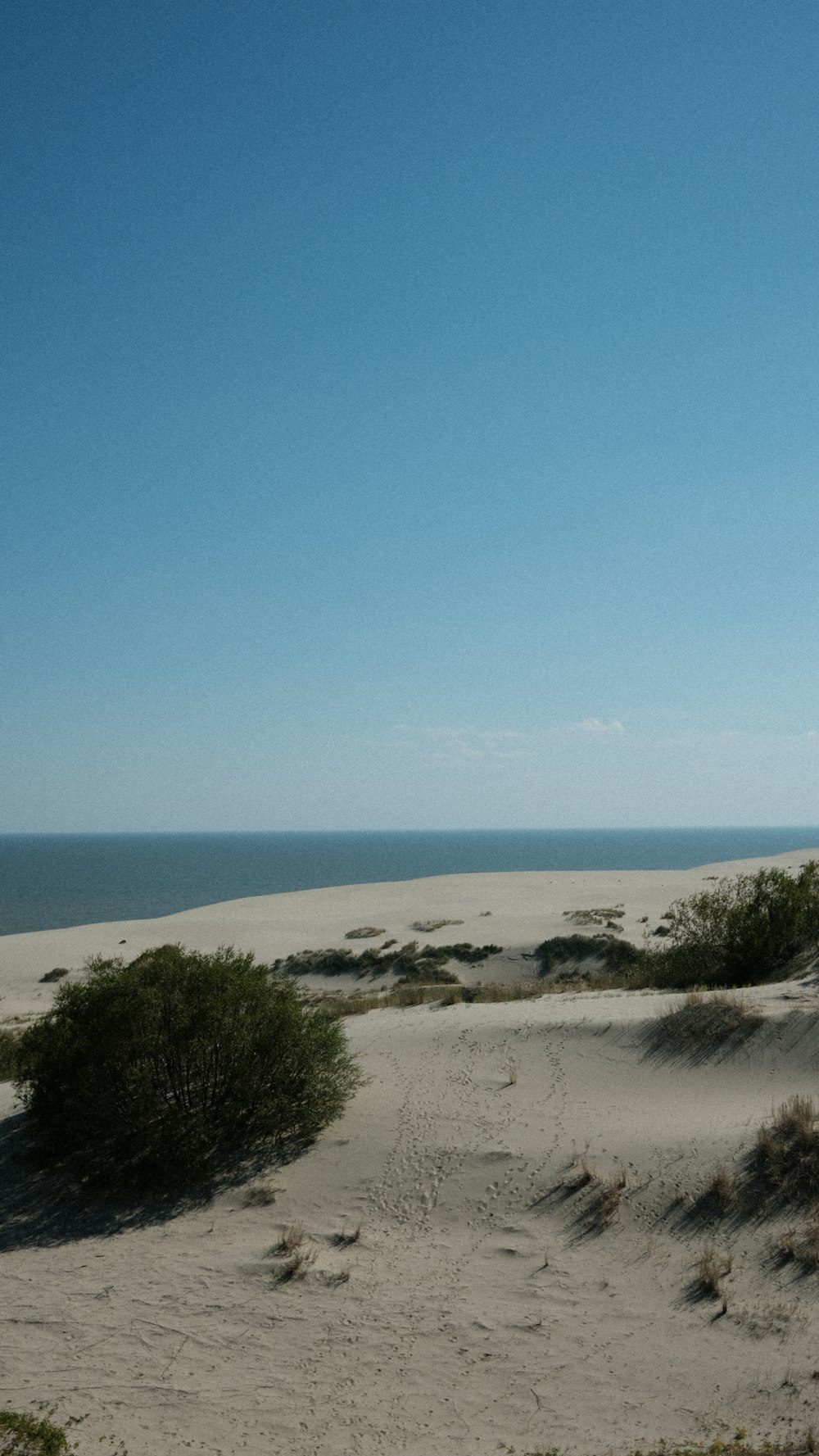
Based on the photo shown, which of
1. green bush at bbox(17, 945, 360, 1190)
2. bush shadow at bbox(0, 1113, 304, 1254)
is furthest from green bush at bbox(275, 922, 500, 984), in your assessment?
bush shadow at bbox(0, 1113, 304, 1254)

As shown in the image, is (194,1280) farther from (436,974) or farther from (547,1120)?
(436,974)

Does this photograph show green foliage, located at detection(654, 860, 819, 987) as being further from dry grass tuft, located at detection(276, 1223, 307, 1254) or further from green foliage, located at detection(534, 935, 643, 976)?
dry grass tuft, located at detection(276, 1223, 307, 1254)

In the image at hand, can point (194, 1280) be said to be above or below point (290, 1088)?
below

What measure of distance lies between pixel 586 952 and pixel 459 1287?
65.0 ft

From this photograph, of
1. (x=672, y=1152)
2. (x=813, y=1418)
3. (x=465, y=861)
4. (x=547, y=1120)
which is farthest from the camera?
(x=465, y=861)

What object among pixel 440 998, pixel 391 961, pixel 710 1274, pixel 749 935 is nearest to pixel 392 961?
pixel 391 961

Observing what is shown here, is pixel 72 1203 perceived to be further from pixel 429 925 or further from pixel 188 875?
pixel 188 875

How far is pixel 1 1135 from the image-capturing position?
11.5 metres

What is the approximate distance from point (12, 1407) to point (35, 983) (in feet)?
87.4

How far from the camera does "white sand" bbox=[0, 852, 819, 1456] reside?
6.39m

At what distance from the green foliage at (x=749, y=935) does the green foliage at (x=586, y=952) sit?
274 inches

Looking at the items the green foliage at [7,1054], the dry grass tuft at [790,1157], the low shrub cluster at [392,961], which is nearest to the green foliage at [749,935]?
the dry grass tuft at [790,1157]

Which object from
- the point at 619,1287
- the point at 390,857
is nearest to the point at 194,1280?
the point at 619,1287

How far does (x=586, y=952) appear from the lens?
27.1 meters
